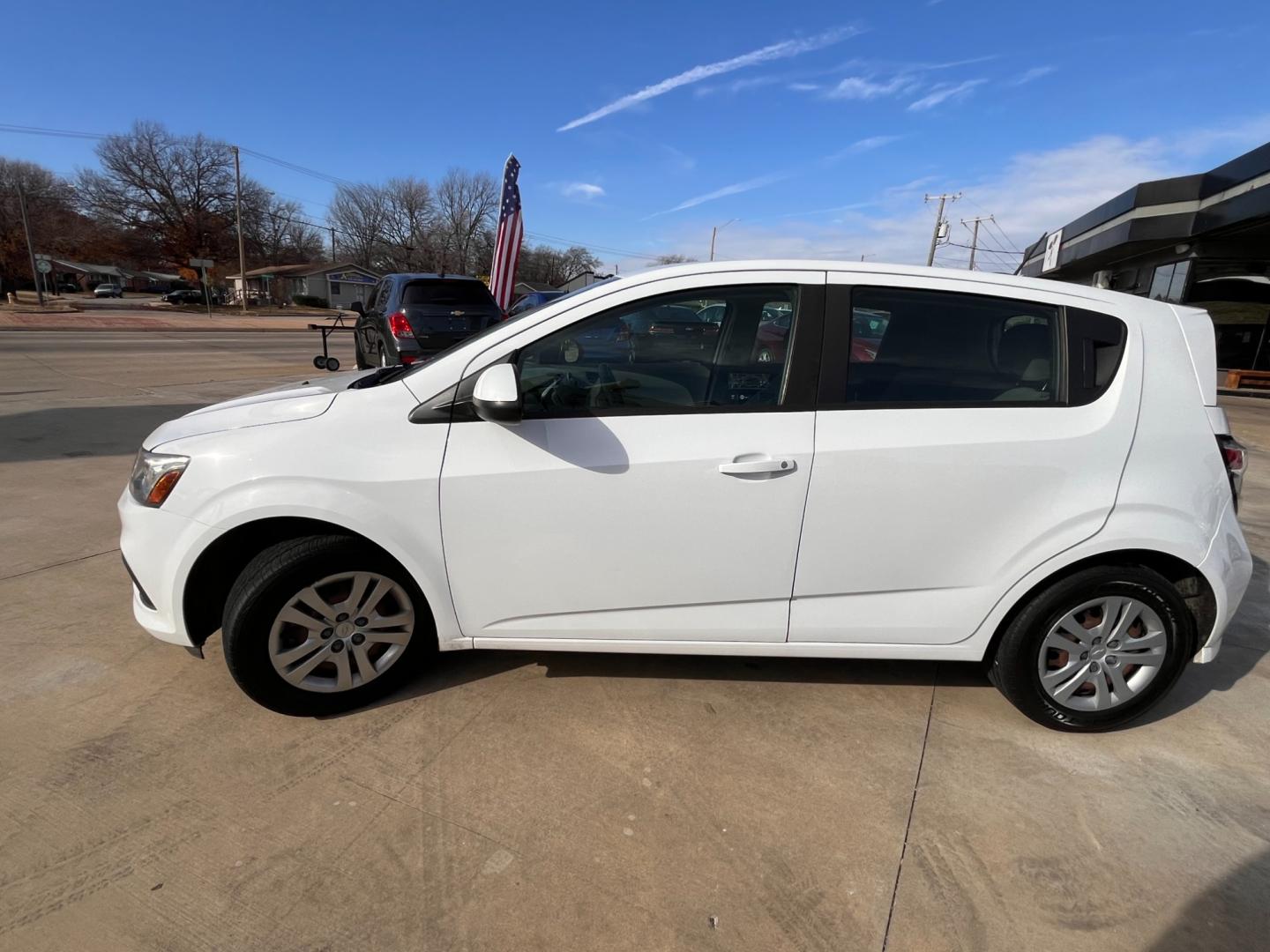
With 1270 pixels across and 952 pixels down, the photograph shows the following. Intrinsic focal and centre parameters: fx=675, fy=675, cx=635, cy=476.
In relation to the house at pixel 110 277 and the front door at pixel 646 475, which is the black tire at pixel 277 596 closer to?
the front door at pixel 646 475

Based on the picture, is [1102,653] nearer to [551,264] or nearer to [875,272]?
[875,272]

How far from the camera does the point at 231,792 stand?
2.25 meters

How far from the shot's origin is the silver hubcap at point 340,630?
98.9 inches

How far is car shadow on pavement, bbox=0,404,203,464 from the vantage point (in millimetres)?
6332

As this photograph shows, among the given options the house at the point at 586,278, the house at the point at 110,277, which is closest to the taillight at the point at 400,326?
the house at the point at 586,278

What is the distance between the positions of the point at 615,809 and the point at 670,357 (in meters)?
Result: 1.62

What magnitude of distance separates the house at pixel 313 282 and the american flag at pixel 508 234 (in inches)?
2152

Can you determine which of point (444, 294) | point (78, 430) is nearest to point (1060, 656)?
point (444, 294)

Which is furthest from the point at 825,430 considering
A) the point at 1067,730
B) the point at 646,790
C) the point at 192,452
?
the point at 192,452

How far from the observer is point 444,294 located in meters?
8.84

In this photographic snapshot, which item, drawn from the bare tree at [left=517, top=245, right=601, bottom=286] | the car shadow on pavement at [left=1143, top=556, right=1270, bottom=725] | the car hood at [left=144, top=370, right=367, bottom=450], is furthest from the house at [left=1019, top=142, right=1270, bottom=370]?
the bare tree at [left=517, top=245, right=601, bottom=286]

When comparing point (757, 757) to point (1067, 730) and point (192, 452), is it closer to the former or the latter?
point (1067, 730)

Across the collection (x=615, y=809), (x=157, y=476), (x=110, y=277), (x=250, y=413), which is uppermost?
(x=110, y=277)

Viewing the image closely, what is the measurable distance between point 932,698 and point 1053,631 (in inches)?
23.2
